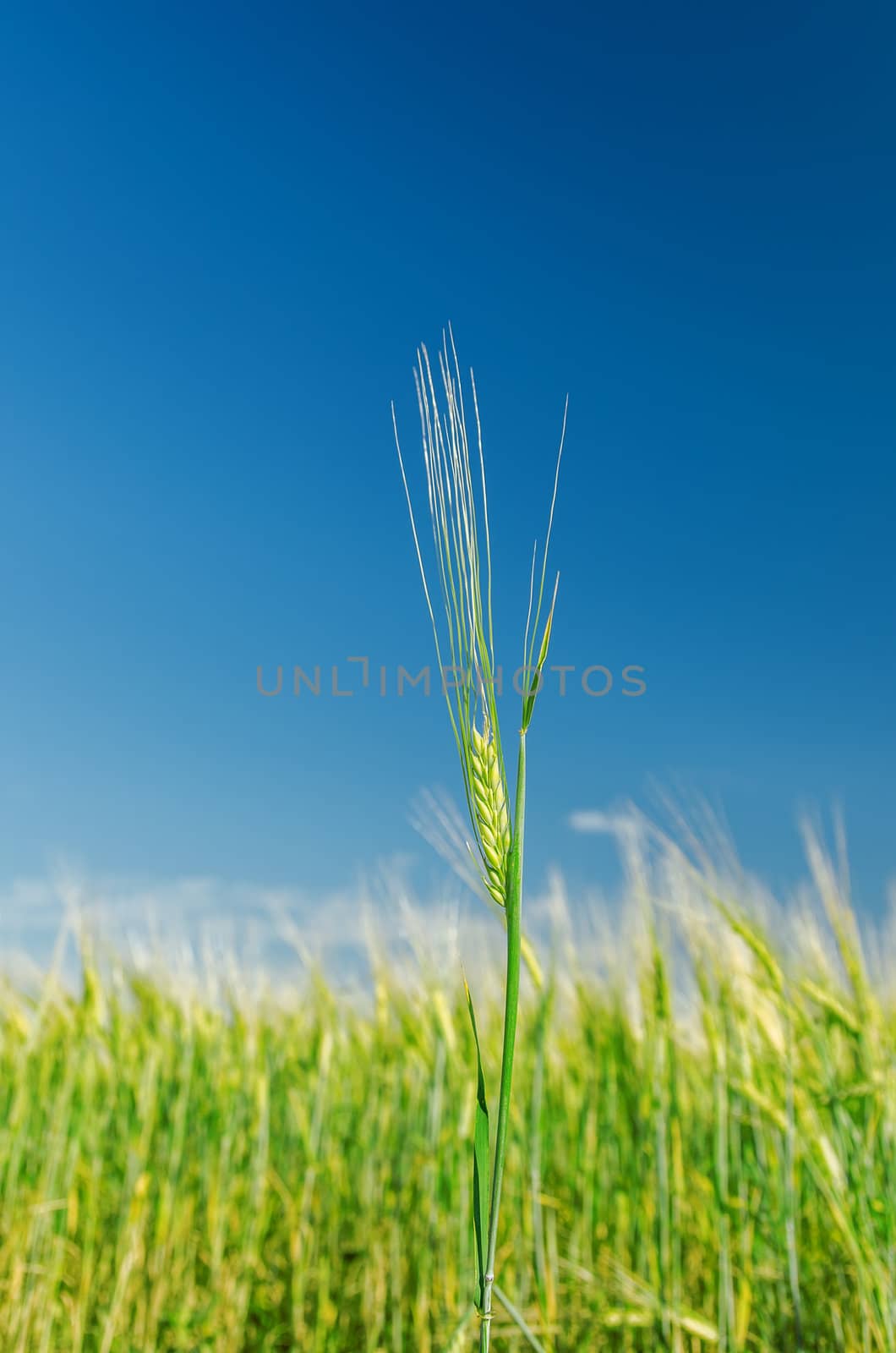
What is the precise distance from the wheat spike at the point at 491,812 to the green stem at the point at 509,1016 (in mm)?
27

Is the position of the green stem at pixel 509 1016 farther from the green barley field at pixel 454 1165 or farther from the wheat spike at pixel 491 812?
the green barley field at pixel 454 1165

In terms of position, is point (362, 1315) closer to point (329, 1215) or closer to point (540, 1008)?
point (329, 1215)

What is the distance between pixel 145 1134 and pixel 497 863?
2.47 metres

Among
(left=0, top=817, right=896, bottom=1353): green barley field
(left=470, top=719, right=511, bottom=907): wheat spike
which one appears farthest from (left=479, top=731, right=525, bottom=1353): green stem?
(left=0, top=817, right=896, bottom=1353): green barley field

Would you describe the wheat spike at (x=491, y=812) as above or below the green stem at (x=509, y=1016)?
above

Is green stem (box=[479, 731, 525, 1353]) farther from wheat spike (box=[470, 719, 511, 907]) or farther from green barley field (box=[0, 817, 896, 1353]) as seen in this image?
green barley field (box=[0, 817, 896, 1353])

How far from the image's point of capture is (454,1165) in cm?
248

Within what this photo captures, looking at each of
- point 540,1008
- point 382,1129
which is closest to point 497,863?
point 540,1008

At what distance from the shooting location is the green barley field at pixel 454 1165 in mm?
2062

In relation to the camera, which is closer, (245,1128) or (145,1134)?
(145,1134)

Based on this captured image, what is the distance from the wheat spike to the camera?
0.74 metres

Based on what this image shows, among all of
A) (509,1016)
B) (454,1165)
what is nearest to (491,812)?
(509,1016)

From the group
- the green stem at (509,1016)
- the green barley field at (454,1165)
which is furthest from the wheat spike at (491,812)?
the green barley field at (454,1165)

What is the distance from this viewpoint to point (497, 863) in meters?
0.74
